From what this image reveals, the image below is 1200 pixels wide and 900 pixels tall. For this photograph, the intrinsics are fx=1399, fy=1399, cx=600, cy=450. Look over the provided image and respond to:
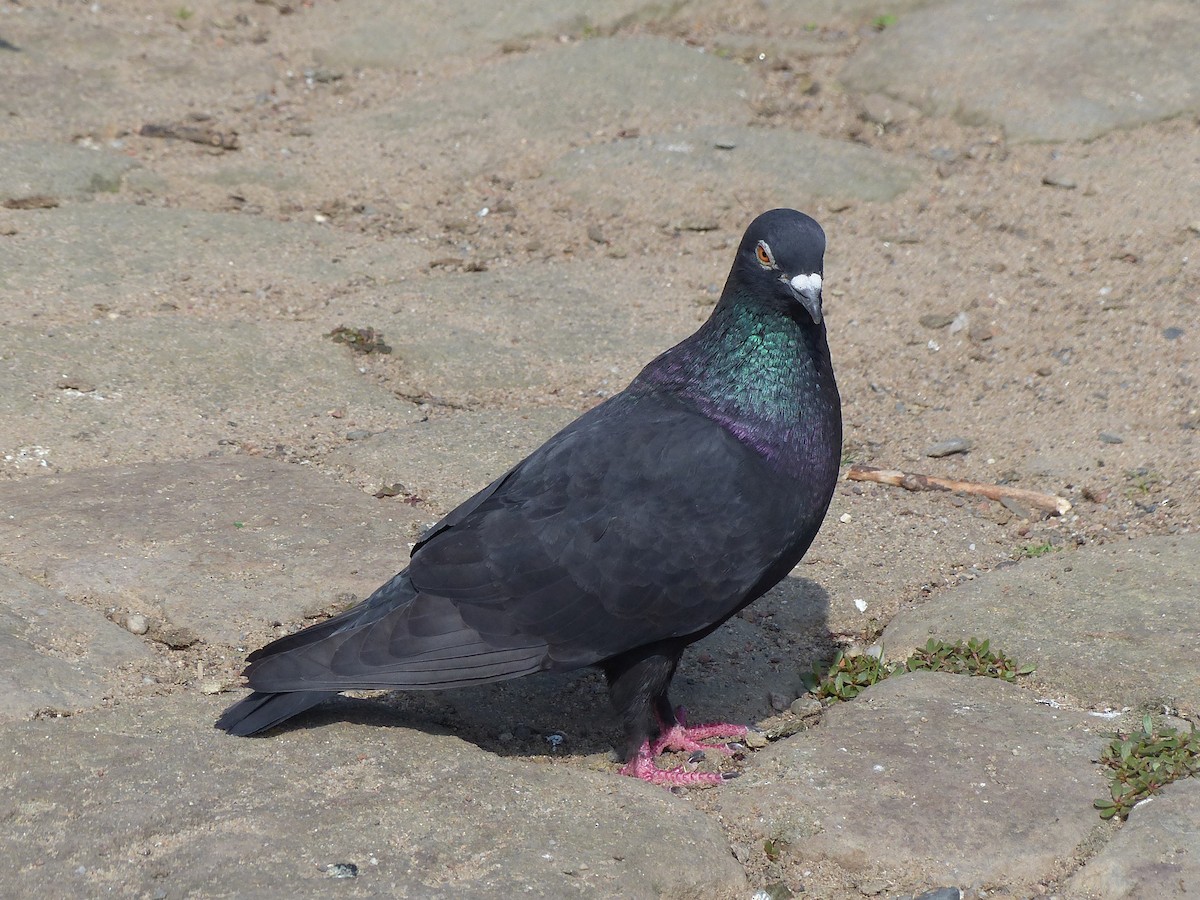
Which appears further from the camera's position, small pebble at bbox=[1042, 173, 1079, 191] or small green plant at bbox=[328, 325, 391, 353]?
small pebble at bbox=[1042, 173, 1079, 191]

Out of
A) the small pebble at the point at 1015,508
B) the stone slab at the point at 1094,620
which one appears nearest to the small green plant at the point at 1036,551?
the stone slab at the point at 1094,620

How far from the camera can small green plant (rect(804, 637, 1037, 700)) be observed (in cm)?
→ 362

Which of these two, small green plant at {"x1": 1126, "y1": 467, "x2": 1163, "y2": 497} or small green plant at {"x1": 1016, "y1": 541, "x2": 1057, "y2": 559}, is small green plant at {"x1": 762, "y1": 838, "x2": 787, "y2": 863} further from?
small green plant at {"x1": 1126, "y1": 467, "x2": 1163, "y2": 497}

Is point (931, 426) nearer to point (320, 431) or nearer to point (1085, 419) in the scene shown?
point (1085, 419)

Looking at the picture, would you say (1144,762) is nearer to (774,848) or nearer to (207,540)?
(774,848)

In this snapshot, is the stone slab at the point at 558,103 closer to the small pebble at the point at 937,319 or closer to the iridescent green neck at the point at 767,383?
the small pebble at the point at 937,319

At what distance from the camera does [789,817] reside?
10.2ft

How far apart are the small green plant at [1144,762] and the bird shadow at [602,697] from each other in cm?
92

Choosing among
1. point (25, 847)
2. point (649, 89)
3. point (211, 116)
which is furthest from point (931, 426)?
point (211, 116)

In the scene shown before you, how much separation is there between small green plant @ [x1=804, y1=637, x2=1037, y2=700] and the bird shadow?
11cm

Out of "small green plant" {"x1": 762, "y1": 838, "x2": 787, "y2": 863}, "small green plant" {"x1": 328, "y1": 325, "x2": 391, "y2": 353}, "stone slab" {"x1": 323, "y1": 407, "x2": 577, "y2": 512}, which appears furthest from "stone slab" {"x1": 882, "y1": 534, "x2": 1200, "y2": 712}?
"small green plant" {"x1": 328, "y1": 325, "x2": 391, "y2": 353}

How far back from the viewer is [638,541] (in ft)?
11.3

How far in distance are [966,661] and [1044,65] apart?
430 cm

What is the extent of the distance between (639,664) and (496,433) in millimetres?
1391
